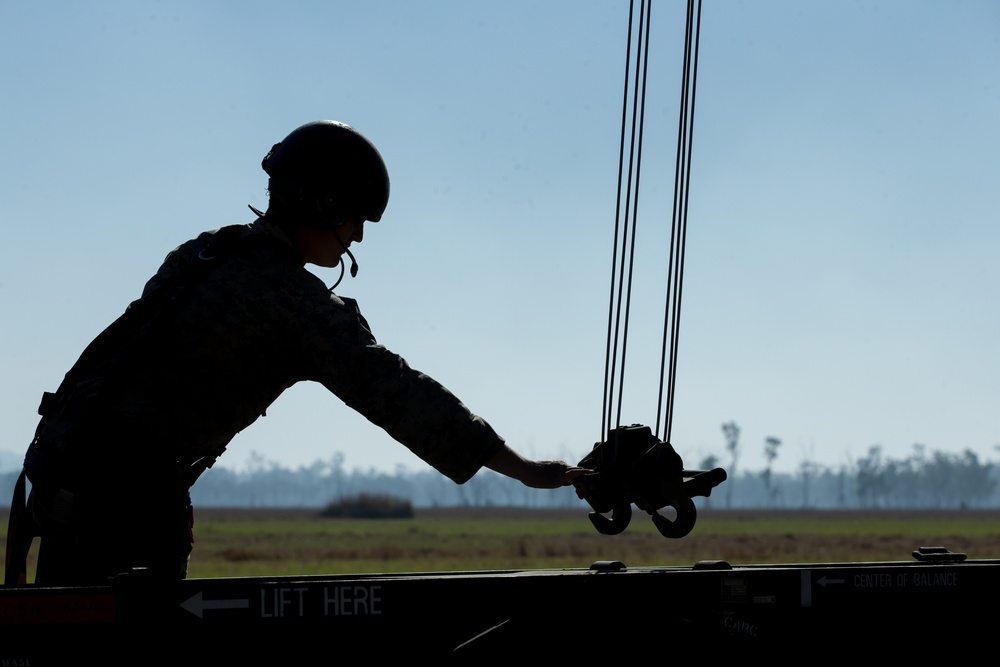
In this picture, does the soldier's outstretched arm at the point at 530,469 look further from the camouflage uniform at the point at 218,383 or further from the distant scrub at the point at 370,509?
the distant scrub at the point at 370,509

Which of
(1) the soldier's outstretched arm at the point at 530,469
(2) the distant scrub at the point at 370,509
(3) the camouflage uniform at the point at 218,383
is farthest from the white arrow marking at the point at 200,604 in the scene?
(2) the distant scrub at the point at 370,509

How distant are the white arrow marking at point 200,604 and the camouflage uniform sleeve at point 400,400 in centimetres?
68

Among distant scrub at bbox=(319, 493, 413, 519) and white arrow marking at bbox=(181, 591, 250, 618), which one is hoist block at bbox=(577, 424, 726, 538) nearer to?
white arrow marking at bbox=(181, 591, 250, 618)

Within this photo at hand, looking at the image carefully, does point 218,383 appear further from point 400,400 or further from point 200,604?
point 200,604

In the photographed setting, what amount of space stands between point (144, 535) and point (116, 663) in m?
0.54

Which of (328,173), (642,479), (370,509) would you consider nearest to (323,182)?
(328,173)

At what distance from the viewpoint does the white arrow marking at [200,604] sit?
248 centimetres

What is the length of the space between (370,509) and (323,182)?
11958 cm

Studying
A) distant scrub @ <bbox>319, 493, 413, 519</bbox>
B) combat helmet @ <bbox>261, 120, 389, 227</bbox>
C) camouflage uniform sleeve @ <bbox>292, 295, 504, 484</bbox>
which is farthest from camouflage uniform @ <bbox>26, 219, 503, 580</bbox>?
distant scrub @ <bbox>319, 493, 413, 519</bbox>

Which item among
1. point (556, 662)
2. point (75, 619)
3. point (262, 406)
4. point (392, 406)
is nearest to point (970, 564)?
point (556, 662)

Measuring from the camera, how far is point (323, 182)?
341 cm

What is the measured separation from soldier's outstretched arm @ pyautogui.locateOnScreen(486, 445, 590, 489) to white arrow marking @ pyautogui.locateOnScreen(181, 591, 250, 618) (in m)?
0.78

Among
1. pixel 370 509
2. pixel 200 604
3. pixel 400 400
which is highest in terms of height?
pixel 370 509

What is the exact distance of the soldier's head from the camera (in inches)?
134
